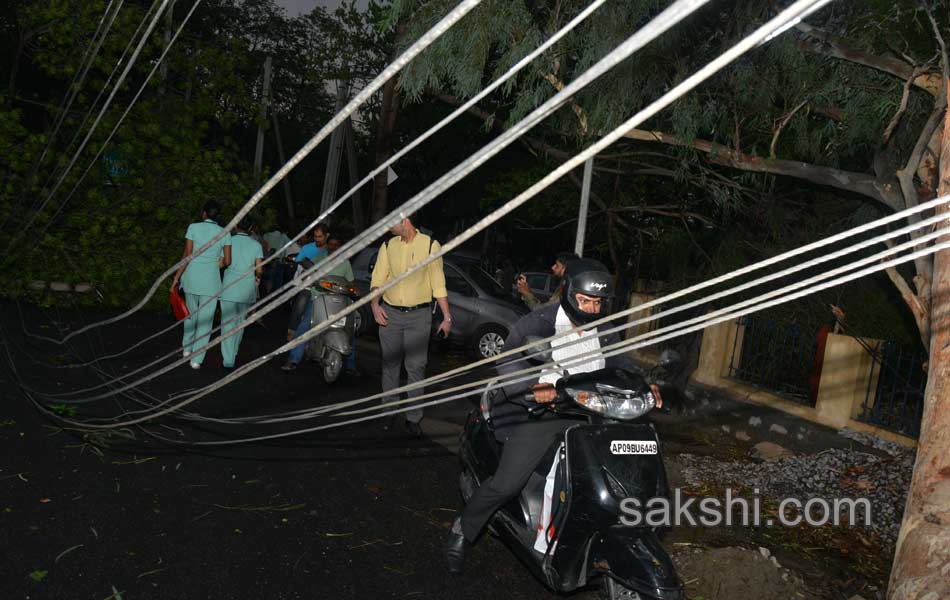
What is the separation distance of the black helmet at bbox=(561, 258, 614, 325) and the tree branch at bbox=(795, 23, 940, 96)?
3.56 metres

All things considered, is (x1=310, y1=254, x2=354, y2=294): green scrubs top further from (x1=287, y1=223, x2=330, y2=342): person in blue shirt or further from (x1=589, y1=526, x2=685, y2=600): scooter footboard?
(x1=589, y1=526, x2=685, y2=600): scooter footboard

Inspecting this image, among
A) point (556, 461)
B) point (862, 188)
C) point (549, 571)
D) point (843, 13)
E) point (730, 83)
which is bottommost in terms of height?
point (549, 571)

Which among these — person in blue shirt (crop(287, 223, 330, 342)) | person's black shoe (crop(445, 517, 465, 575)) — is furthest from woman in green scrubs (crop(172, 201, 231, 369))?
person's black shoe (crop(445, 517, 465, 575))

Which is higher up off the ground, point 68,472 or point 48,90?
point 48,90

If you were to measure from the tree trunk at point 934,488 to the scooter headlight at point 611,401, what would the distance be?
1.53 metres

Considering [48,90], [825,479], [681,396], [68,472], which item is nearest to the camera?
[68,472]

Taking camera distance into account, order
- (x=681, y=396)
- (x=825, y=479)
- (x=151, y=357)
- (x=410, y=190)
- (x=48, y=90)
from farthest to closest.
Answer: (x=410, y=190) < (x=48, y=90) < (x=681, y=396) < (x=151, y=357) < (x=825, y=479)

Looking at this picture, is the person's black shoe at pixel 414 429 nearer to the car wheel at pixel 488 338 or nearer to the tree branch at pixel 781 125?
the tree branch at pixel 781 125

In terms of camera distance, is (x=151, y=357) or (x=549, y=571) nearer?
(x=549, y=571)

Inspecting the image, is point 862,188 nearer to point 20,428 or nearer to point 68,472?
point 68,472

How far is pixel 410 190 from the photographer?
3650 centimetres

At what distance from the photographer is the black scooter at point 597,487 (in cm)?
369

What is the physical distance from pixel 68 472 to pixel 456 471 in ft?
9.27

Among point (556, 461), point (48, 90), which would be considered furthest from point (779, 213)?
point (48, 90)
